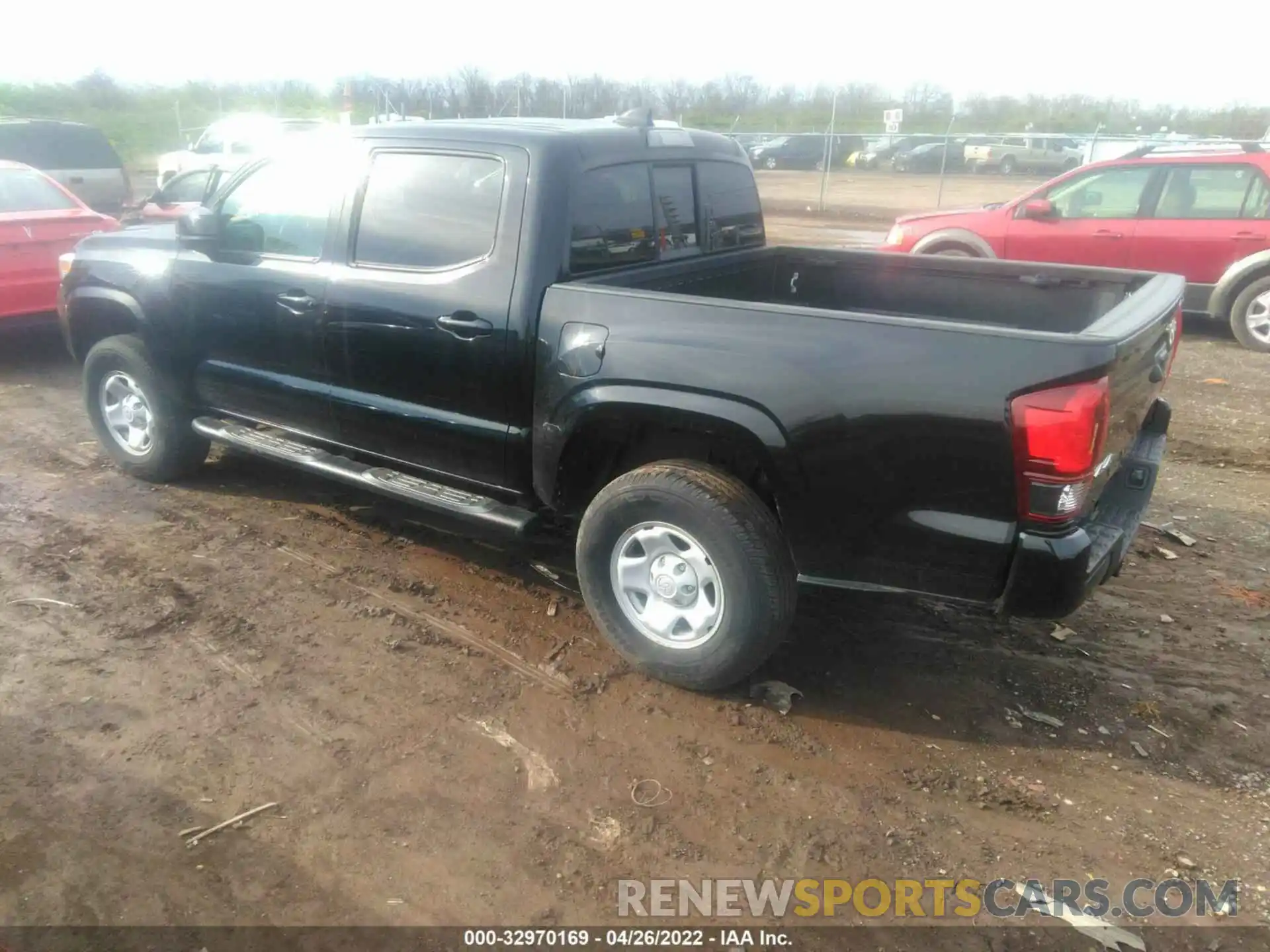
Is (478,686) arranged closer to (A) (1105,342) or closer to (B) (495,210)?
(B) (495,210)

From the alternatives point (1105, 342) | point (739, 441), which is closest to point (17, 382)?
point (739, 441)

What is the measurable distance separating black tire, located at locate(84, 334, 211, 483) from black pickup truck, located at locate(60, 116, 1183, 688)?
1.0 inches

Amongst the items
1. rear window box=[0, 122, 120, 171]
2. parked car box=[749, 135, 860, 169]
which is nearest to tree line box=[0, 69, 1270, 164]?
parked car box=[749, 135, 860, 169]

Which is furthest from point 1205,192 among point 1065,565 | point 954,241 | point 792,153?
point 792,153

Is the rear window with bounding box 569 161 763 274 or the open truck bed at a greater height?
the rear window with bounding box 569 161 763 274

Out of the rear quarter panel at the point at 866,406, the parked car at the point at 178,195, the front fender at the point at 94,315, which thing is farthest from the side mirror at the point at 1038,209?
the parked car at the point at 178,195

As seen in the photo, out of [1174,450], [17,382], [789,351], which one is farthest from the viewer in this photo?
[17,382]

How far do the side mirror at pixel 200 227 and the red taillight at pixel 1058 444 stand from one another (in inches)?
148

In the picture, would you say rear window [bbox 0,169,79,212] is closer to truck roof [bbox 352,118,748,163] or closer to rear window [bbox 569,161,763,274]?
truck roof [bbox 352,118,748,163]

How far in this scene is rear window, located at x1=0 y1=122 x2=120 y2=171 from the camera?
44.5ft

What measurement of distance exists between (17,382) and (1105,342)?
7.89 metres

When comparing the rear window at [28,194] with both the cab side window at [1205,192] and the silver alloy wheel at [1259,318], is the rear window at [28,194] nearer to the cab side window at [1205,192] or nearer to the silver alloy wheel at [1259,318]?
the cab side window at [1205,192]

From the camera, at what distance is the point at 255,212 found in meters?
4.54

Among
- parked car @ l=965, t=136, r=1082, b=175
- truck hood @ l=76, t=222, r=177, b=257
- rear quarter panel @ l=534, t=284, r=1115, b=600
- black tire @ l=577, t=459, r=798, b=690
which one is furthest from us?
parked car @ l=965, t=136, r=1082, b=175
